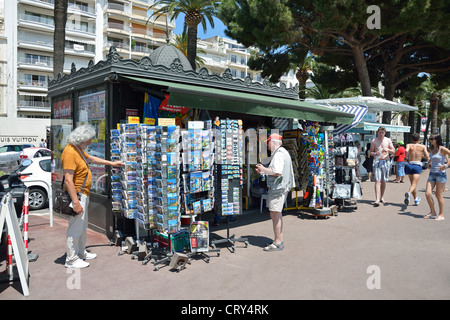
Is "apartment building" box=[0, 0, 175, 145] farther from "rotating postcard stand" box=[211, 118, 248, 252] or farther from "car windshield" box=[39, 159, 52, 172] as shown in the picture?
"rotating postcard stand" box=[211, 118, 248, 252]

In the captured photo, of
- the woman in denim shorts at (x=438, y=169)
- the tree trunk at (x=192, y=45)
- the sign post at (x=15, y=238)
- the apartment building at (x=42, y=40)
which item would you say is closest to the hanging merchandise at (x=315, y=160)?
the woman in denim shorts at (x=438, y=169)

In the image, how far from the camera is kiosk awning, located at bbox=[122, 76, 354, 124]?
Result: 5.05m

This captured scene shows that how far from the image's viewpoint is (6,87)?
126 ft

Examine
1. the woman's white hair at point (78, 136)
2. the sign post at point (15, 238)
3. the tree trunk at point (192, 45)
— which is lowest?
the sign post at point (15, 238)

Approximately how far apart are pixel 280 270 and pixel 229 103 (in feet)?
9.25

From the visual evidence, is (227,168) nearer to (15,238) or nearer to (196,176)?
(196,176)

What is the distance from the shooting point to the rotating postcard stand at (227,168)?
217 inches

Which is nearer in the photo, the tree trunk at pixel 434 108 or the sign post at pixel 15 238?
the sign post at pixel 15 238

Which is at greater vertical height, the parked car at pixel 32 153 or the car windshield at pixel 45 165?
the parked car at pixel 32 153

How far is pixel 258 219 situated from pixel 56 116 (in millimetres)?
5362

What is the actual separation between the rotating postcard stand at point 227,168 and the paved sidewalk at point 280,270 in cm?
70

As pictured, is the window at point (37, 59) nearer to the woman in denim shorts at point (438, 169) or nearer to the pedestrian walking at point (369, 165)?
the pedestrian walking at point (369, 165)

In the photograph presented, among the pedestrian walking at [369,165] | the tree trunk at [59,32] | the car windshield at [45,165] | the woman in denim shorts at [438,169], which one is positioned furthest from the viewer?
the pedestrian walking at [369,165]

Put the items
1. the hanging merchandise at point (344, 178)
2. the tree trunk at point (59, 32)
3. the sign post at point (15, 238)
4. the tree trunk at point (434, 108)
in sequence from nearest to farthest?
the sign post at point (15, 238)
the hanging merchandise at point (344, 178)
the tree trunk at point (59, 32)
the tree trunk at point (434, 108)
